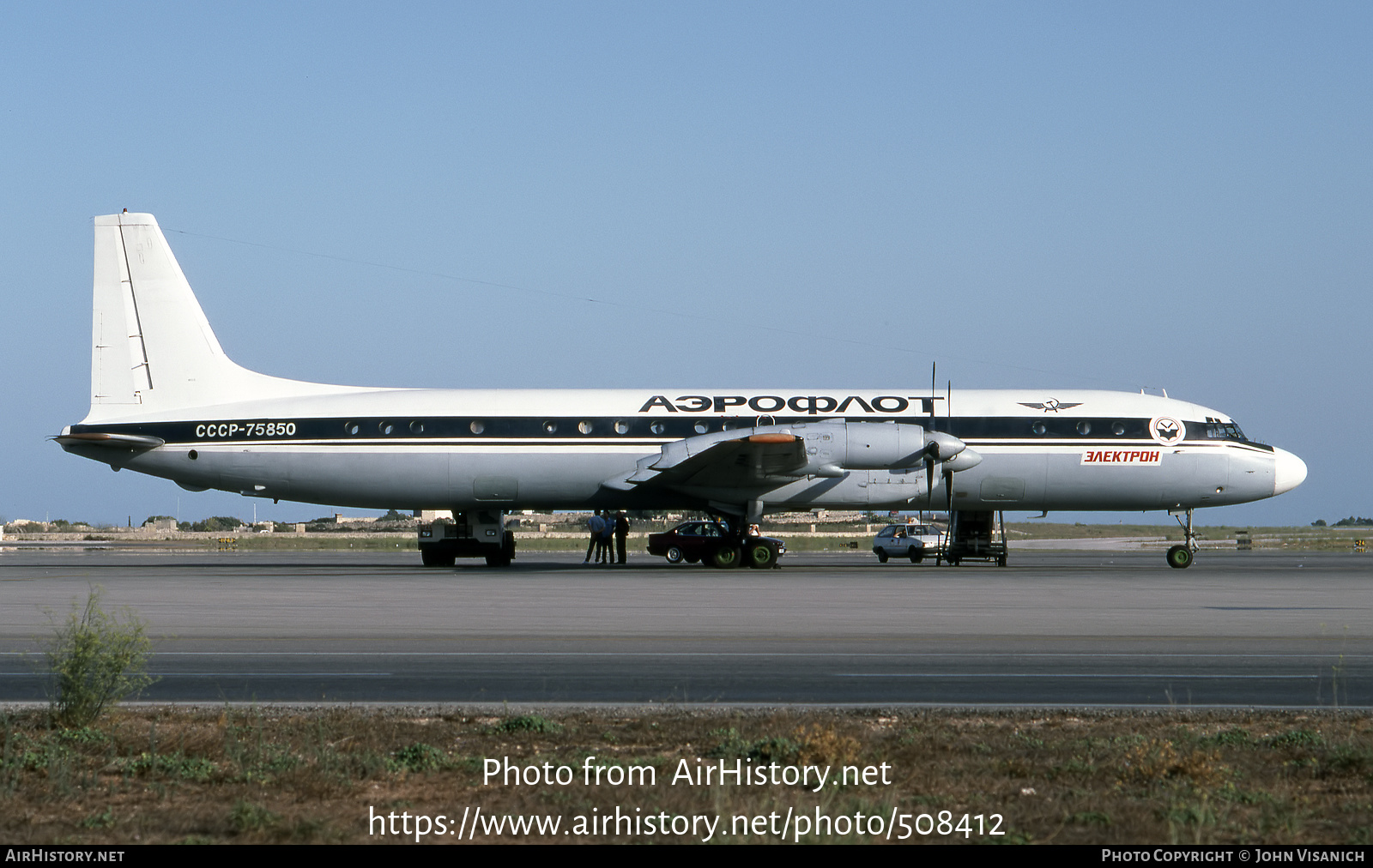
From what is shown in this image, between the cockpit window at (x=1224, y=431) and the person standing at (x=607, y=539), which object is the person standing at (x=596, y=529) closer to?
the person standing at (x=607, y=539)

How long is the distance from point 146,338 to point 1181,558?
1175 inches

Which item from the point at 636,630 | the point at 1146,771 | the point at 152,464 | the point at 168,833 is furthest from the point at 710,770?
the point at 152,464

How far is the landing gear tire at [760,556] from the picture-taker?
31812 millimetres

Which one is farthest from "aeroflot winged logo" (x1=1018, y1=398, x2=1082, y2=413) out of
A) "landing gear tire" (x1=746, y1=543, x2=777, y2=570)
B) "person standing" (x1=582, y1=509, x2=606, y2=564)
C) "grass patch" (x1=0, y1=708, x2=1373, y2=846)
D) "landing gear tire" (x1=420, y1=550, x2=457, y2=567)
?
"grass patch" (x1=0, y1=708, x2=1373, y2=846)

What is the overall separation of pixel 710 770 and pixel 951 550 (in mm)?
29756

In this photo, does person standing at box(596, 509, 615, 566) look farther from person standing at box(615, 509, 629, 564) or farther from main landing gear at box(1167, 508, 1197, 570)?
main landing gear at box(1167, 508, 1197, 570)

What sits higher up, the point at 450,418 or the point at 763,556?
the point at 450,418

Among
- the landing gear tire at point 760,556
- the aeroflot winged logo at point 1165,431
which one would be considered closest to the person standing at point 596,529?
the landing gear tire at point 760,556

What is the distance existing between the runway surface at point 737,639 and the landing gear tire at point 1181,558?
5.09 metres

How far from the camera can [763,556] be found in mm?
31812

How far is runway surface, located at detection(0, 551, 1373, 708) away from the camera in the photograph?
10.7 metres

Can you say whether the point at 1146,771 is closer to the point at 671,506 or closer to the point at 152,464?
the point at 671,506

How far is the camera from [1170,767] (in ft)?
23.0
